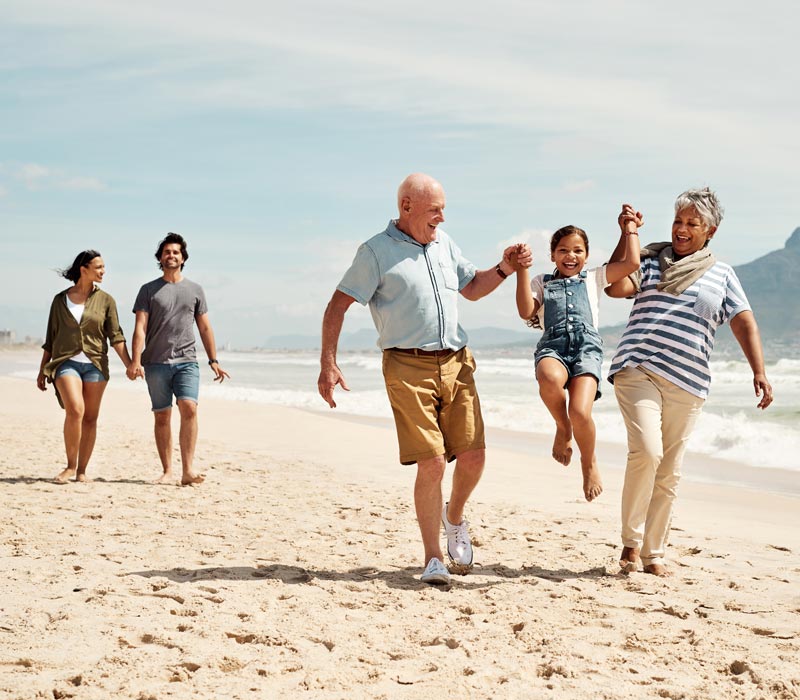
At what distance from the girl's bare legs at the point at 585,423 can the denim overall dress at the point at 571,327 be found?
0.20 ft

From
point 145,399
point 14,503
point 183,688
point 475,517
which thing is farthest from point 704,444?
point 145,399

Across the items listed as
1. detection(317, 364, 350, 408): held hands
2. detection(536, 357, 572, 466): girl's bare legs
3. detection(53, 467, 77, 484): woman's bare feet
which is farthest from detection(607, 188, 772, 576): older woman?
detection(53, 467, 77, 484): woman's bare feet

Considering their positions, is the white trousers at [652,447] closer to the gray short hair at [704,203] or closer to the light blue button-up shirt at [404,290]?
the gray short hair at [704,203]

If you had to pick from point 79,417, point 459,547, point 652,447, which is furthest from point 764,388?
point 79,417

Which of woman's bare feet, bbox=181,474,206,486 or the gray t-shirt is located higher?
the gray t-shirt

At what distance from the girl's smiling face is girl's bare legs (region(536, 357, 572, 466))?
1.71 feet

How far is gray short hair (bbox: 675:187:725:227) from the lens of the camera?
5020 millimetres

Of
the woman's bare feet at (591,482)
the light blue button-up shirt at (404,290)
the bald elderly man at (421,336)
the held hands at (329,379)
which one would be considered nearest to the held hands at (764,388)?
the woman's bare feet at (591,482)

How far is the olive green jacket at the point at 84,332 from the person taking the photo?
8141mm

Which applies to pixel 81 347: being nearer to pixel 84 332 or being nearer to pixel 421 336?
pixel 84 332

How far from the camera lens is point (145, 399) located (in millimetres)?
20094

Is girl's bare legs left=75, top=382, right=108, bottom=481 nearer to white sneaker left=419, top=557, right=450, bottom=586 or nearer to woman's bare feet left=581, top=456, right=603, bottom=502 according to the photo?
white sneaker left=419, top=557, right=450, bottom=586

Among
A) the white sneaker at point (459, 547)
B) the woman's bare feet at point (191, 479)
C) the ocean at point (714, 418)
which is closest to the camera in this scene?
the white sneaker at point (459, 547)

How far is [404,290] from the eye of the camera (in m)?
4.86
